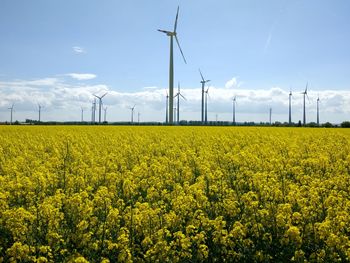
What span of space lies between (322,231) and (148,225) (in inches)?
105

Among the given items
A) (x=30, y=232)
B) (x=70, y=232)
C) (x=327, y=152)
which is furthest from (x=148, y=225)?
(x=327, y=152)

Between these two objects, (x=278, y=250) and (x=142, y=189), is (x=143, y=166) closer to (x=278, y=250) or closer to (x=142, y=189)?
(x=142, y=189)

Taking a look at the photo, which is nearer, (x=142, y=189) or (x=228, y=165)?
(x=142, y=189)

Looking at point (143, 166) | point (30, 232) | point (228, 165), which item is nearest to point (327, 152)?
point (228, 165)

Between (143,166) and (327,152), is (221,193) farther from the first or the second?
(327,152)

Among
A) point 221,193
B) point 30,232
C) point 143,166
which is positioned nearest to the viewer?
point 30,232

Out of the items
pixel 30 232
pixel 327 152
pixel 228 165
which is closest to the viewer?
pixel 30 232

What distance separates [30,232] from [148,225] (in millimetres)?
1836

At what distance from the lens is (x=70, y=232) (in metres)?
6.89

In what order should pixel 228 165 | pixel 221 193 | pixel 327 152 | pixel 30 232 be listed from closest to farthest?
pixel 30 232
pixel 221 193
pixel 228 165
pixel 327 152

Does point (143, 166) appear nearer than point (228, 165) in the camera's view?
Yes

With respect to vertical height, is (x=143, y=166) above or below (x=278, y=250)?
above

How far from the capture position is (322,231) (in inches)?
240

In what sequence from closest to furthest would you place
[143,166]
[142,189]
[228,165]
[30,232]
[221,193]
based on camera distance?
[30,232]
[221,193]
[142,189]
[143,166]
[228,165]
